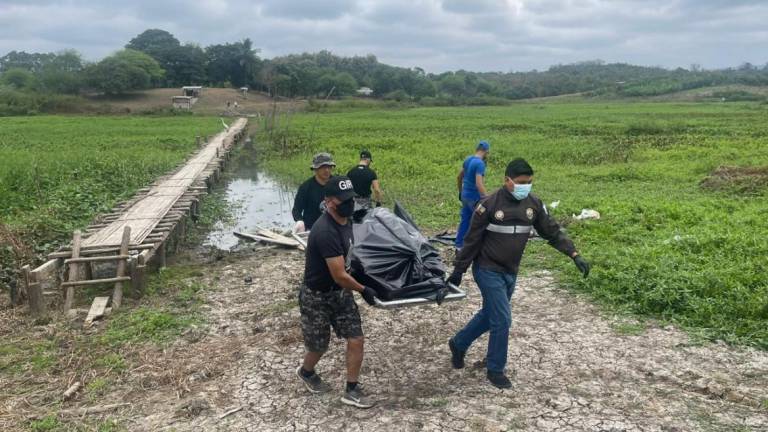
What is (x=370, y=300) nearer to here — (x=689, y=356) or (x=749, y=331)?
(x=689, y=356)

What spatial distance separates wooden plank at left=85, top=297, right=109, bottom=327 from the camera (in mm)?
6062

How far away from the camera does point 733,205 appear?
1076cm

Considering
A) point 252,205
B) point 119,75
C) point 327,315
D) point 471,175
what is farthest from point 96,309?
point 119,75

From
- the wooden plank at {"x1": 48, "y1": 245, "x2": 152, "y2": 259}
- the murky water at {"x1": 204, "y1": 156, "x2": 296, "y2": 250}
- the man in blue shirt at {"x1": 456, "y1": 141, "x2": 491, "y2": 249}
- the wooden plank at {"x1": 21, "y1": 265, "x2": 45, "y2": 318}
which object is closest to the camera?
the wooden plank at {"x1": 21, "y1": 265, "x2": 45, "y2": 318}

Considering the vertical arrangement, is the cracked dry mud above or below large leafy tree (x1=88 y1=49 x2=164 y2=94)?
below

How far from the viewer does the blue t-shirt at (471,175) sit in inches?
314

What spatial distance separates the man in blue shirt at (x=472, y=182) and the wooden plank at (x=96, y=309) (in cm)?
443

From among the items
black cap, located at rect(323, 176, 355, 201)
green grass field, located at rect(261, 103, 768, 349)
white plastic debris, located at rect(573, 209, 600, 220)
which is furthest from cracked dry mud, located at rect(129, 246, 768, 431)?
white plastic debris, located at rect(573, 209, 600, 220)

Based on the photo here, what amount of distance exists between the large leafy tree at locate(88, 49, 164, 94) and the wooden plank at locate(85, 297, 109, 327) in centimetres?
5923

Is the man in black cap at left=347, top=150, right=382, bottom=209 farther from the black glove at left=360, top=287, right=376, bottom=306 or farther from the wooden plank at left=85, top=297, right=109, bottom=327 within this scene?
the black glove at left=360, top=287, right=376, bottom=306

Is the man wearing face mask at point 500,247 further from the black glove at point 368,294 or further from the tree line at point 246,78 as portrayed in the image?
the tree line at point 246,78

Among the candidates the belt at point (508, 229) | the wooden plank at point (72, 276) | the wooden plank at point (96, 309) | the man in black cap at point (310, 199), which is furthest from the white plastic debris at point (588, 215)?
the wooden plank at point (72, 276)

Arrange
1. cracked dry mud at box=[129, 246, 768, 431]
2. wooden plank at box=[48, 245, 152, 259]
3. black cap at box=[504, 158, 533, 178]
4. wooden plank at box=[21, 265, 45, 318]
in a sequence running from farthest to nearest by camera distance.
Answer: wooden plank at box=[48, 245, 152, 259]
wooden plank at box=[21, 265, 45, 318]
black cap at box=[504, 158, 533, 178]
cracked dry mud at box=[129, 246, 768, 431]

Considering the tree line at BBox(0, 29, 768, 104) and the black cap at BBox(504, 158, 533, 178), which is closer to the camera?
the black cap at BBox(504, 158, 533, 178)
